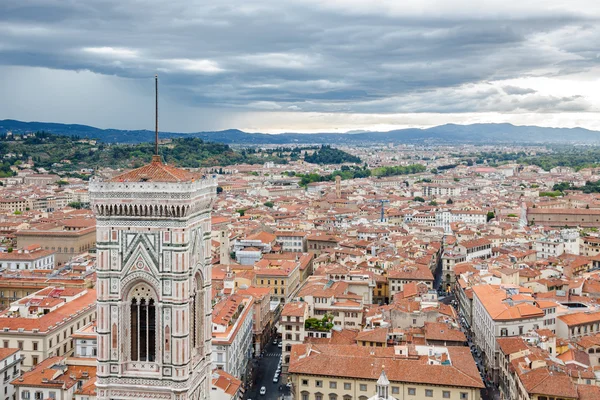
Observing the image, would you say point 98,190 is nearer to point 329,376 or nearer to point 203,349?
point 203,349

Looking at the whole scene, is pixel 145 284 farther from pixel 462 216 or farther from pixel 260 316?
pixel 462 216

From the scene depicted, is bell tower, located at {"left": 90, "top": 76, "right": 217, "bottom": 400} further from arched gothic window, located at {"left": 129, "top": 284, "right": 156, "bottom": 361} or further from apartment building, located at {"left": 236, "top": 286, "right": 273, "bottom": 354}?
apartment building, located at {"left": 236, "top": 286, "right": 273, "bottom": 354}

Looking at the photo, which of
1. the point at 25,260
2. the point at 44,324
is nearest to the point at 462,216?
the point at 25,260

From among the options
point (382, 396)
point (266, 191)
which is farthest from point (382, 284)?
point (266, 191)

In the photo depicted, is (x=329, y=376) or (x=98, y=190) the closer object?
(x=98, y=190)

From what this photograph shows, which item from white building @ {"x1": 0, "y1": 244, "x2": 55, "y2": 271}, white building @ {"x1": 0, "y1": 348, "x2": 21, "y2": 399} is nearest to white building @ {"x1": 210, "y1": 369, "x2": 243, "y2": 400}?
white building @ {"x1": 0, "y1": 348, "x2": 21, "y2": 399}

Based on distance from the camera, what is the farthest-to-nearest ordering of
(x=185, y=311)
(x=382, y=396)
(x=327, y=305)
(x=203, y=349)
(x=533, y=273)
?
1. (x=533, y=273)
2. (x=327, y=305)
3. (x=382, y=396)
4. (x=203, y=349)
5. (x=185, y=311)
